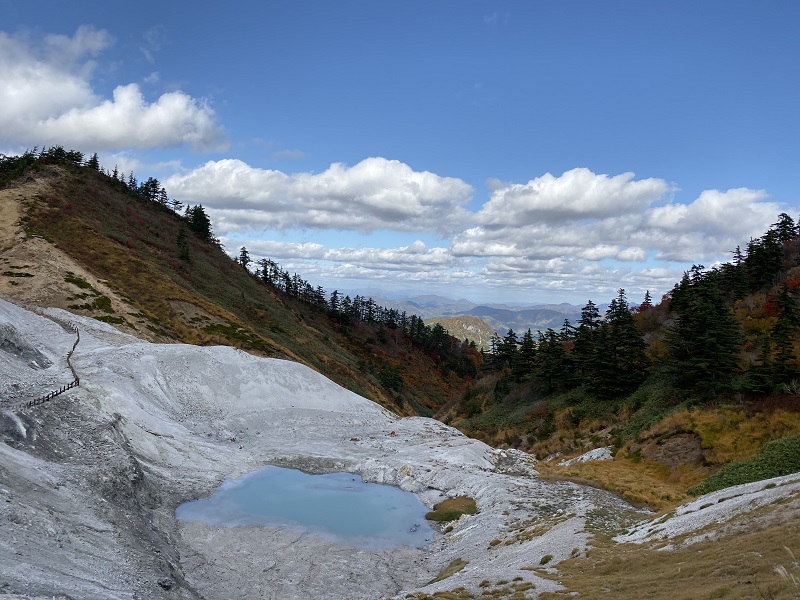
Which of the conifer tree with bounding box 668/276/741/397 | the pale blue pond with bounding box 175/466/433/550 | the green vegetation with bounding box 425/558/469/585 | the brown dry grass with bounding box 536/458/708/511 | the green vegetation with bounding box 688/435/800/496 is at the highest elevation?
the conifer tree with bounding box 668/276/741/397

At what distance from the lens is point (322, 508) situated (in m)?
33.2

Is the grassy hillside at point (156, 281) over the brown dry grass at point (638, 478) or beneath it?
over

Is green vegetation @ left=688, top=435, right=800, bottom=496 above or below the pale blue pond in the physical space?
above

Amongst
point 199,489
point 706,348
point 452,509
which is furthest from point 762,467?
point 199,489

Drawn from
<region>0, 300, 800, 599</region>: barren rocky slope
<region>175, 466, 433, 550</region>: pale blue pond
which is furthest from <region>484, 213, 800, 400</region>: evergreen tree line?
<region>175, 466, 433, 550</region>: pale blue pond

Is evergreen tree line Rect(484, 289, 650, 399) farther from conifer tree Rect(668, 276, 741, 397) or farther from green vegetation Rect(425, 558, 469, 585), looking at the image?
green vegetation Rect(425, 558, 469, 585)

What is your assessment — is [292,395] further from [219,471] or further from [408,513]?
[408,513]

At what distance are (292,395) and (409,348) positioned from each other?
400 feet

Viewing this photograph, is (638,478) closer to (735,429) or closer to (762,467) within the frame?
(735,429)

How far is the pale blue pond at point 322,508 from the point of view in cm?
2969

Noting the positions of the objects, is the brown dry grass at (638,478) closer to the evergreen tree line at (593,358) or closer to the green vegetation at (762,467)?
the green vegetation at (762,467)

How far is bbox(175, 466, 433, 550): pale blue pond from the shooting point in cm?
2969

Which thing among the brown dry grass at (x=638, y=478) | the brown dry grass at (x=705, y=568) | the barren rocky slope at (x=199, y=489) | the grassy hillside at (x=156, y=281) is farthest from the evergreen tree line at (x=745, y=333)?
the grassy hillside at (x=156, y=281)

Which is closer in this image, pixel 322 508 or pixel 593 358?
pixel 322 508
